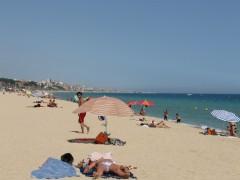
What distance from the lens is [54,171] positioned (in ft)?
30.3

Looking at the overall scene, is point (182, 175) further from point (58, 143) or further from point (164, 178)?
point (58, 143)

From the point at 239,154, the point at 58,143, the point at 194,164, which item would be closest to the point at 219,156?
the point at 239,154

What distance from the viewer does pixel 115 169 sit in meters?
9.24

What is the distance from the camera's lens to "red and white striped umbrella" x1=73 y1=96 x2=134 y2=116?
1357 centimetres

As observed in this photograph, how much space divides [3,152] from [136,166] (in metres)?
4.01

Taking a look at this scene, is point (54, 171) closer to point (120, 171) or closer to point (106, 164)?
point (106, 164)

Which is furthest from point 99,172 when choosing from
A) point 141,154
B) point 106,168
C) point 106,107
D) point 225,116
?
point 225,116

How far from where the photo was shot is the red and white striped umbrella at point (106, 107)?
1357 cm

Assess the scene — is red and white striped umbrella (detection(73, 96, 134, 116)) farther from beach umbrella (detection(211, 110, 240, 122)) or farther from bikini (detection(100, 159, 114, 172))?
beach umbrella (detection(211, 110, 240, 122))

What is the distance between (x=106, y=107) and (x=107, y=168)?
15.0 feet

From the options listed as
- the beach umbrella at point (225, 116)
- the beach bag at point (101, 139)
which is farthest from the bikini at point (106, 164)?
the beach umbrella at point (225, 116)

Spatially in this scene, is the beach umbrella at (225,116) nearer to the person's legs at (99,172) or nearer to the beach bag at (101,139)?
the beach bag at (101,139)

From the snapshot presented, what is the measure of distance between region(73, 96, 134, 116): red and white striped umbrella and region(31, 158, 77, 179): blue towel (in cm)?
403

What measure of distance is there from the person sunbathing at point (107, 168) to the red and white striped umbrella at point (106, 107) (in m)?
4.13
